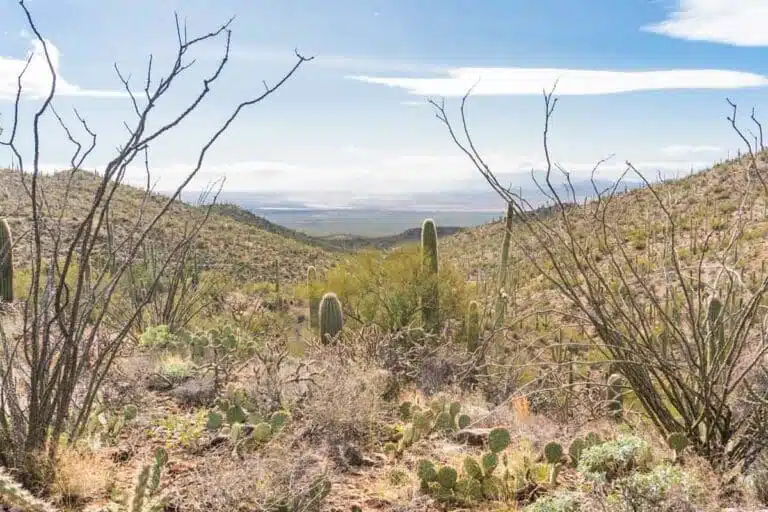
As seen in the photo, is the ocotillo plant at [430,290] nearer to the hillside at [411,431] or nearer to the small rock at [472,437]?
the hillside at [411,431]

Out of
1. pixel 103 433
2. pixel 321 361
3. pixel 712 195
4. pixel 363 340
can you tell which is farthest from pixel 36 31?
pixel 712 195

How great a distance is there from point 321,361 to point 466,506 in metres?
3.47

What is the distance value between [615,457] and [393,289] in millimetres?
9399

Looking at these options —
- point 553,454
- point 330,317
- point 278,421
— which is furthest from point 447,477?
point 330,317

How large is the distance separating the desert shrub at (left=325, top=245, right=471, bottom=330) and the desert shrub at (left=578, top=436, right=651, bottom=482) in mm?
8062

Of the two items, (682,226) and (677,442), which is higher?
(682,226)

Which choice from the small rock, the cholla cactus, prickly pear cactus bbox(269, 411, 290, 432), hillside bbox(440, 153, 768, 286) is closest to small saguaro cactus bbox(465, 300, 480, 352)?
hillside bbox(440, 153, 768, 286)

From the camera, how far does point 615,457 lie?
13.4 feet

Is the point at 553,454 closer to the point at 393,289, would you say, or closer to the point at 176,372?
the point at 176,372

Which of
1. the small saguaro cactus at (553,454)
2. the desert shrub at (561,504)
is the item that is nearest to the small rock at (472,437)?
the small saguaro cactus at (553,454)

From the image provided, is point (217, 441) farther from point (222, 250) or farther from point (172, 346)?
point (222, 250)

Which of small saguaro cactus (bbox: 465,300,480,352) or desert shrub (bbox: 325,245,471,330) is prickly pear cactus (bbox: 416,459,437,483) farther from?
small saguaro cactus (bbox: 465,300,480,352)

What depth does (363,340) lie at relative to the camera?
9008 millimetres

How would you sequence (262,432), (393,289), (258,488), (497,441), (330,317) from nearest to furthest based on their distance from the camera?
1. (258,488)
2. (497,441)
3. (262,432)
4. (330,317)
5. (393,289)
